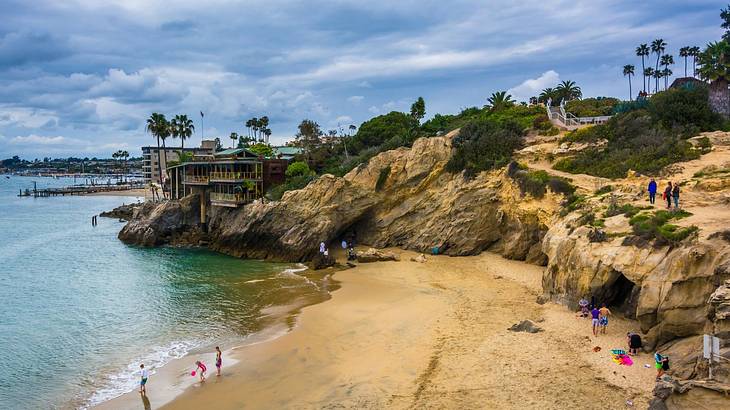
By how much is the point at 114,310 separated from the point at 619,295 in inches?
1045

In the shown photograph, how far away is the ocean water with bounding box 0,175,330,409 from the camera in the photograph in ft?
64.7

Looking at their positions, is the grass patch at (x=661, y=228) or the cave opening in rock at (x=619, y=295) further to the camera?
the cave opening in rock at (x=619, y=295)

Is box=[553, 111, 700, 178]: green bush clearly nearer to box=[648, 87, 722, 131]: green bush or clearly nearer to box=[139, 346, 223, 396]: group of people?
box=[648, 87, 722, 131]: green bush

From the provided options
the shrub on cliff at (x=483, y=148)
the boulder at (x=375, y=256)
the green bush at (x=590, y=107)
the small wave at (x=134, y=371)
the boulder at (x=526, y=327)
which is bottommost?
the small wave at (x=134, y=371)

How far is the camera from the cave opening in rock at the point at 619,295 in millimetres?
19312

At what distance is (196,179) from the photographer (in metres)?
52.9

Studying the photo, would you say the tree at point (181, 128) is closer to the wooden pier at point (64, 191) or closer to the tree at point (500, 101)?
the tree at point (500, 101)

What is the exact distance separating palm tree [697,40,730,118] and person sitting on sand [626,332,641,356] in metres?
27.7

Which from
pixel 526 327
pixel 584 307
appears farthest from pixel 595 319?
pixel 526 327

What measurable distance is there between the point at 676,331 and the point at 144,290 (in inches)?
1196

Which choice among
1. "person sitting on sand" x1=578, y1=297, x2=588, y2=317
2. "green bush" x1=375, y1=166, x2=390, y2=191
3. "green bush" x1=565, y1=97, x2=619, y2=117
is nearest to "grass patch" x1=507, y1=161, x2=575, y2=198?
"green bush" x1=375, y1=166, x2=390, y2=191

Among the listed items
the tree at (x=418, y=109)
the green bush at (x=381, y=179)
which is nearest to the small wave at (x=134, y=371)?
the green bush at (x=381, y=179)

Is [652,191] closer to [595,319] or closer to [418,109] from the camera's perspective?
[595,319]

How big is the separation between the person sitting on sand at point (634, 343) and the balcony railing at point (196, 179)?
1711 inches
